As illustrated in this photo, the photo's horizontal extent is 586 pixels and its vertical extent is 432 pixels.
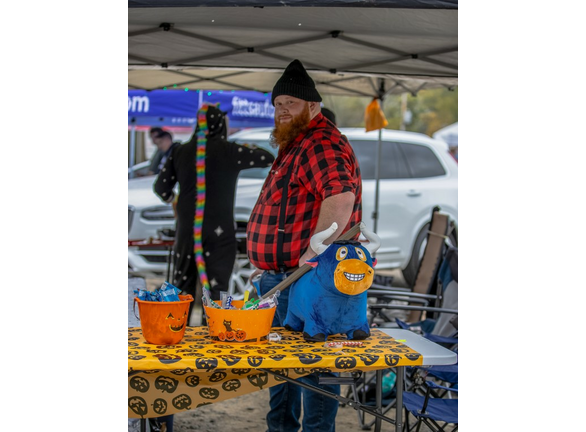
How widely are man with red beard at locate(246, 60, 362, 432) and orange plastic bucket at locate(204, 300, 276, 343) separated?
334 mm

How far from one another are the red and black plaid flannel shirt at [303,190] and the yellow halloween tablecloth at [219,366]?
0.59 meters

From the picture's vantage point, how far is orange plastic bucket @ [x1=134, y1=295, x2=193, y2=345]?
2113mm

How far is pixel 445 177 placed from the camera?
840 centimetres

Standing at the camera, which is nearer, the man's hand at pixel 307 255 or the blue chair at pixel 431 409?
the man's hand at pixel 307 255

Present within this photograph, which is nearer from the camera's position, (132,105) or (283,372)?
(283,372)

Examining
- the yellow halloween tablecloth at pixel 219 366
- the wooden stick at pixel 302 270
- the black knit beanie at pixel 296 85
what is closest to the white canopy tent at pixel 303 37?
the black knit beanie at pixel 296 85

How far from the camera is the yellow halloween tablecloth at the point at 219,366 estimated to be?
1.99 m

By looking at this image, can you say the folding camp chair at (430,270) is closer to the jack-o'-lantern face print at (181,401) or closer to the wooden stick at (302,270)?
the wooden stick at (302,270)

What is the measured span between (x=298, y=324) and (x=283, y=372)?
12.2 inches

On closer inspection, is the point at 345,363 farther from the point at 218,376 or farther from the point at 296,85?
the point at 296,85

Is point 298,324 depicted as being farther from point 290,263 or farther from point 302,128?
point 302,128

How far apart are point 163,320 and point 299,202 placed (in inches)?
31.2

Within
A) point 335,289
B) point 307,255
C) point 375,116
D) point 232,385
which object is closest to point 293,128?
point 307,255
